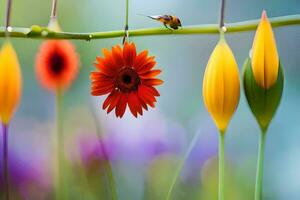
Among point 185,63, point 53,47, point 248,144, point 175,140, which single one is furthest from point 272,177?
point 53,47

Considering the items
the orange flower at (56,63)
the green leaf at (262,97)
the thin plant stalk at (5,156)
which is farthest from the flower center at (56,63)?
the green leaf at (262,97)

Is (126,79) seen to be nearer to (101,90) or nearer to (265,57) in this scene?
(101,90)

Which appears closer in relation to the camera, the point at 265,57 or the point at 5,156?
the point at 265,57

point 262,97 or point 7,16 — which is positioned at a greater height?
point 7,16

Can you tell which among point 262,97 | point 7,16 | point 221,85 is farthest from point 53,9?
point 262,97

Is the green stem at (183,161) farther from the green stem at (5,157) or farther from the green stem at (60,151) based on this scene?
the green stem at (5,157)

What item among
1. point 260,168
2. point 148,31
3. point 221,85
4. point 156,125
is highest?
point 148,31

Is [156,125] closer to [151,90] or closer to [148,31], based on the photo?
[151,90]

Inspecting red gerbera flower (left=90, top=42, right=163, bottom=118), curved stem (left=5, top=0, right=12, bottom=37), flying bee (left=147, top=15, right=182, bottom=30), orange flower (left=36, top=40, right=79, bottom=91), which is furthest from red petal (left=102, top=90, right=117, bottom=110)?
curved stem (left=5, top=0, right=12, bottom=37)

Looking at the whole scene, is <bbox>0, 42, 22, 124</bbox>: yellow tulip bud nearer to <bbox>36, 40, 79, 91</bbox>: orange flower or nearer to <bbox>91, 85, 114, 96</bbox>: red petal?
<bbox>36, 40, 79, 91</bbox>: orange flower
